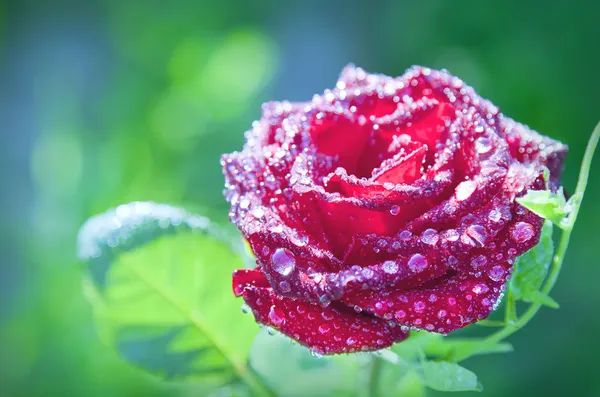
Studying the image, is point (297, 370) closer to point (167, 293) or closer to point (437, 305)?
point (167, 293)

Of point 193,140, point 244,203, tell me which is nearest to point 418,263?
point 244,203

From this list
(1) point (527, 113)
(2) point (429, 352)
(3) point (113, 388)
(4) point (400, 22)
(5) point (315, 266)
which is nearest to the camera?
(5) point (315, 266)

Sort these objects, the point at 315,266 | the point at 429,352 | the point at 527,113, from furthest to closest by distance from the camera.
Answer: the point at 527,113, the point at 429,352, the point at 315,266

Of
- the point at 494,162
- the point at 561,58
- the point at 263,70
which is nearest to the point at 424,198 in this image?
the point at 494,162

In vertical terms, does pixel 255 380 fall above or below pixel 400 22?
below

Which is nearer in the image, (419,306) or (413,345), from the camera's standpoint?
(419,306)

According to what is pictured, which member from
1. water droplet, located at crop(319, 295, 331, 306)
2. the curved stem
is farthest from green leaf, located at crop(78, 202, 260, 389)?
water droplet, located at crop(319, 295, 331, 306)

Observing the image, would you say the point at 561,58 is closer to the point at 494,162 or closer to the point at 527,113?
the point at 527,113
